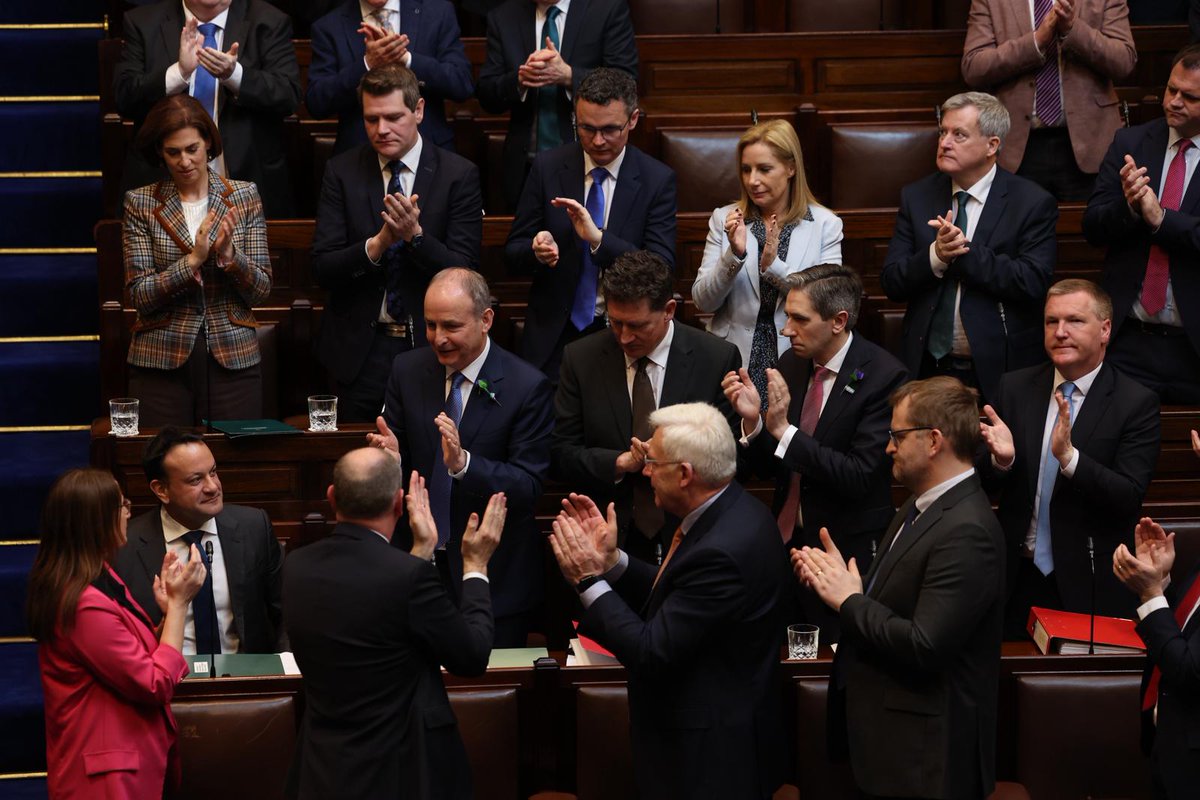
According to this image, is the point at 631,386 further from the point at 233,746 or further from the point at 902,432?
the point at 233,746

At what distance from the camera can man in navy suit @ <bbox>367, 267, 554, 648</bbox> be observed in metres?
3.18

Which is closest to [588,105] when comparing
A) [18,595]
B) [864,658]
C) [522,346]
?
[522,346]

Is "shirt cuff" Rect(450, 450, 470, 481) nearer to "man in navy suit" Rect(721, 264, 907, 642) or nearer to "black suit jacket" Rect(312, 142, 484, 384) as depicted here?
"man in navy suit" Rect(721, 264, 907, 642)

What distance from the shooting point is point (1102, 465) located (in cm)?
321

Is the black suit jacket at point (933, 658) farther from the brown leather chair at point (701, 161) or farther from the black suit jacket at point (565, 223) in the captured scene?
the brown leather chair at point (701, 161)

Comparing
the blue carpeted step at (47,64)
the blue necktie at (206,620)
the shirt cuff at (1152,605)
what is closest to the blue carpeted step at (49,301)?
the blue carpeted step at (47,64)

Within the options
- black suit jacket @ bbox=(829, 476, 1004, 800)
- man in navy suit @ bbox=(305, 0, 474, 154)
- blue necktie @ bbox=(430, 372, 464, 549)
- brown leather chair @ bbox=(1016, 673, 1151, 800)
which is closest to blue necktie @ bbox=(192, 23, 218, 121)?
man in navy suit @ bbox=(305, 0, 474, 154)

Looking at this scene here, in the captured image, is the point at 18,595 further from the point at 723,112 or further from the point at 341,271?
the point at 723,112

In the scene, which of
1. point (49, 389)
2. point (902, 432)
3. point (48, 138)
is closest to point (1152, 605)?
point (902, 432)

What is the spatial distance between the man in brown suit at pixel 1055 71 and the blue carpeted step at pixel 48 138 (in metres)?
2.82

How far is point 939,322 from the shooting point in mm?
3707

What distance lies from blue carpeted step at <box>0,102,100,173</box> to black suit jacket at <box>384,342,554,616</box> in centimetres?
243

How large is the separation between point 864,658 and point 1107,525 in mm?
945

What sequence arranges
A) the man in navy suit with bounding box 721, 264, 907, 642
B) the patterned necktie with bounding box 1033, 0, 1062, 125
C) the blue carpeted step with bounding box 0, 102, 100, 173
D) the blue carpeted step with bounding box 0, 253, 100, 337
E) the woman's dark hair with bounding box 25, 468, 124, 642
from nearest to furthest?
the woman's dark hair with bounding box 25, 468, 124, 642
the man in navy suit with bounding box 721, 264, 907, 642
the patterned necktie with bounding box 1033, 0, 1062, 125
the blue carpeted step with bounding box 0, 253, 100, 337
the blue carpeted step with bounding box 0, 102, 100, 173
